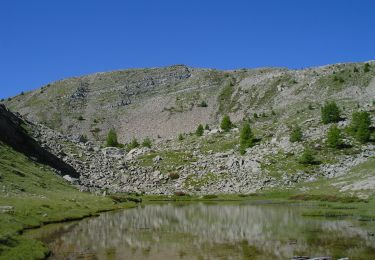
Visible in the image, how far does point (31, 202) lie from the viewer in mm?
58219

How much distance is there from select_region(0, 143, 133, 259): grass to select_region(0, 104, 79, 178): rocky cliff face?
5.62 meters

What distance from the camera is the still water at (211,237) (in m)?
35.0

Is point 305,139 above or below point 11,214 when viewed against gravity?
above

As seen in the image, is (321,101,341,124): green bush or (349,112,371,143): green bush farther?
(321,101,341,124): green bush

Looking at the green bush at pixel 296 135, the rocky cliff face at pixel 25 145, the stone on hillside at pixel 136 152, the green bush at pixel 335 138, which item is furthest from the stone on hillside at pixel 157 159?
the green bush at pixel 335 138

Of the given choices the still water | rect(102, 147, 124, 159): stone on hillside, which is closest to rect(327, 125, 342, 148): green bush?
the still water

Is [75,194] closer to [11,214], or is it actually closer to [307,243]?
[11,214]

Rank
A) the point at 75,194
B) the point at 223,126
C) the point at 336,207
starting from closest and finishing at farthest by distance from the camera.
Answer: the point at 336,207
the point at 75,194
the point at 223,126

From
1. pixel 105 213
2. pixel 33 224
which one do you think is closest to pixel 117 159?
pixel 105 213

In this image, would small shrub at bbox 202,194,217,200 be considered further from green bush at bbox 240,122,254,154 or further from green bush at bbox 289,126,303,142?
green bush at bbox 289,126,303,142

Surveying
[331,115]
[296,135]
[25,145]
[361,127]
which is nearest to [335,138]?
[361,127]

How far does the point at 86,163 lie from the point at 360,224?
81094mm

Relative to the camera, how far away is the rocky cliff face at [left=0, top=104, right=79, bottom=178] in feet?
302

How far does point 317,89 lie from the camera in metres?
172
